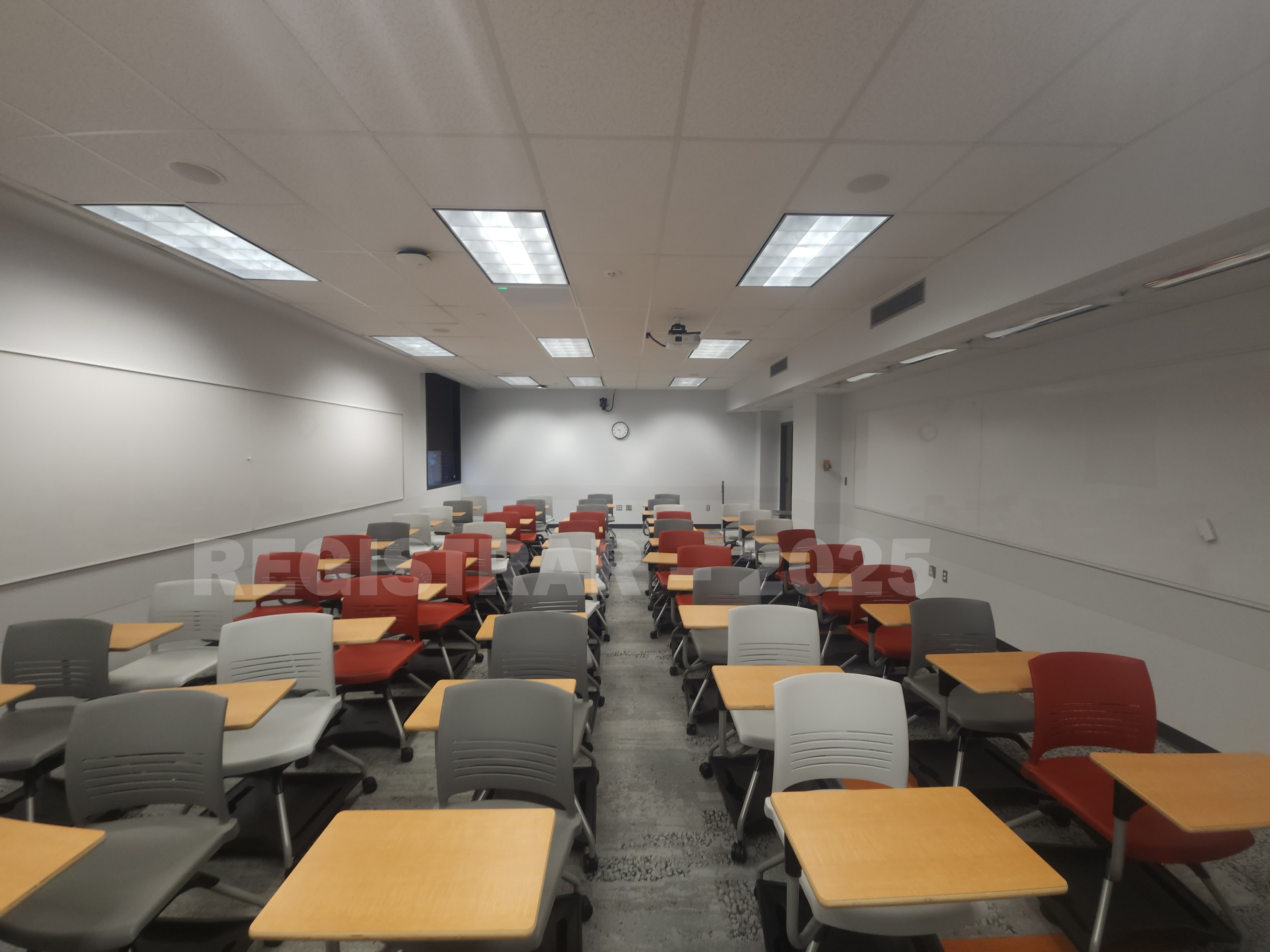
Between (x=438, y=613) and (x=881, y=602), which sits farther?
(x=438, y=613)

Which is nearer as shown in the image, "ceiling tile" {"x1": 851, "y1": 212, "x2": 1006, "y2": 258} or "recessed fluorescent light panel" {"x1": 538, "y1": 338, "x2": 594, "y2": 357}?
"ceiling tile" {"x1": 851, "y1": 212, "x2": 1006, "y2": 258}

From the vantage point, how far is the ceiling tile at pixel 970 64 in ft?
4.87

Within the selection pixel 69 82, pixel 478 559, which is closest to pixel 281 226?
pixel 69 82

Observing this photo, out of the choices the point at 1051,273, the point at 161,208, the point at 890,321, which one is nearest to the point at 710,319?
the point at 890,321

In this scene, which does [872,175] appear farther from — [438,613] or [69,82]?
[438,613]

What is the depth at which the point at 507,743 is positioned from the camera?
1.89 m

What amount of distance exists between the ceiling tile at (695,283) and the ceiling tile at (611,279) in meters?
0.10

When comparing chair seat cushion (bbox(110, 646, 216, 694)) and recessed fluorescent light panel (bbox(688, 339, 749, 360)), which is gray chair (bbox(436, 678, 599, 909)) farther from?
recessed fluorescent light panel (bbox(688, 339, 749, 360))

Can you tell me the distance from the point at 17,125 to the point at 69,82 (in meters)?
0.58

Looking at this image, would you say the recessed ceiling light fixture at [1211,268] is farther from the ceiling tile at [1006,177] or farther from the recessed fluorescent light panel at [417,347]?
the recessed fluorescent light panel at [417,347]

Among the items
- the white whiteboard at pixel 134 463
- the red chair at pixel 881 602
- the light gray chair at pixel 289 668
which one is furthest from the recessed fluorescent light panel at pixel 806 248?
the white whiteboard at pixel 134 463

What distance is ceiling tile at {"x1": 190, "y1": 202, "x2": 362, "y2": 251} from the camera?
276 cm

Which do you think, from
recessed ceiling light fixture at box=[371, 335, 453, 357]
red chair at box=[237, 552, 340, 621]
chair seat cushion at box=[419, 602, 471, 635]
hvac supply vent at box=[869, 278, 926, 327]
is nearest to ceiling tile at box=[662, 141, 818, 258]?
hvac supply vent at box=[869, 278, 926, 327]

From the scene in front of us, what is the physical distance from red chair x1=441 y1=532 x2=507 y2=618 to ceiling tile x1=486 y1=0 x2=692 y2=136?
3.73 meters
